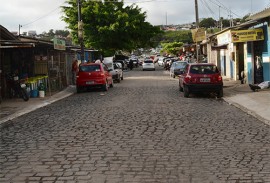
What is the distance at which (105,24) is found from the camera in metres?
55.0

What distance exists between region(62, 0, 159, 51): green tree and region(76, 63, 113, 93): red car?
3030cm

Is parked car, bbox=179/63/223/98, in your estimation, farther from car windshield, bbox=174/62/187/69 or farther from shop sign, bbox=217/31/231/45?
car windshield, bbox=174/62/187/69

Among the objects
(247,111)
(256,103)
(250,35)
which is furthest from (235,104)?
(250,35)

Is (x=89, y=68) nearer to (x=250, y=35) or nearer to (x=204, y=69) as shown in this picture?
(x=204, y=69)

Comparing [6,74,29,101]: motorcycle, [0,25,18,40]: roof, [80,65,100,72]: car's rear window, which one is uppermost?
[0,25,18,40]: roof

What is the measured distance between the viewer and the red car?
23.0 m

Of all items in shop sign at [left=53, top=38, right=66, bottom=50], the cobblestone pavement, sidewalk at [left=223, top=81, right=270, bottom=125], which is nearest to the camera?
the cobblestone pavement

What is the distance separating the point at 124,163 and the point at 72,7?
5077 cm

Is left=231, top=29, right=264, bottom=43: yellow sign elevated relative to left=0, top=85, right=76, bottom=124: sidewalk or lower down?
elevated

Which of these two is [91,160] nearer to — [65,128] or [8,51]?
[65,128]

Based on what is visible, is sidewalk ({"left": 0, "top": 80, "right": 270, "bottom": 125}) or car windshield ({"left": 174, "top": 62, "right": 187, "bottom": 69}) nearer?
sidewalk ({"left": 0, "top": 80, "right": 270, "bottom": 125})

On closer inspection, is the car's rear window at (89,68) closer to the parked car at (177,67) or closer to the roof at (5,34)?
the roof at (5,34)

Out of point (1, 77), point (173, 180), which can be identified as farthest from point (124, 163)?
point (1, 77)

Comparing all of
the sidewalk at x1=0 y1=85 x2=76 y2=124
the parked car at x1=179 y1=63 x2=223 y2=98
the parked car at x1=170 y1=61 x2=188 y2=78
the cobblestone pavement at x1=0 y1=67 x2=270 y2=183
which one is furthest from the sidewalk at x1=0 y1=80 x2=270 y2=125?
the parked car at x1=170 y1=61 x2=188 y2=78
